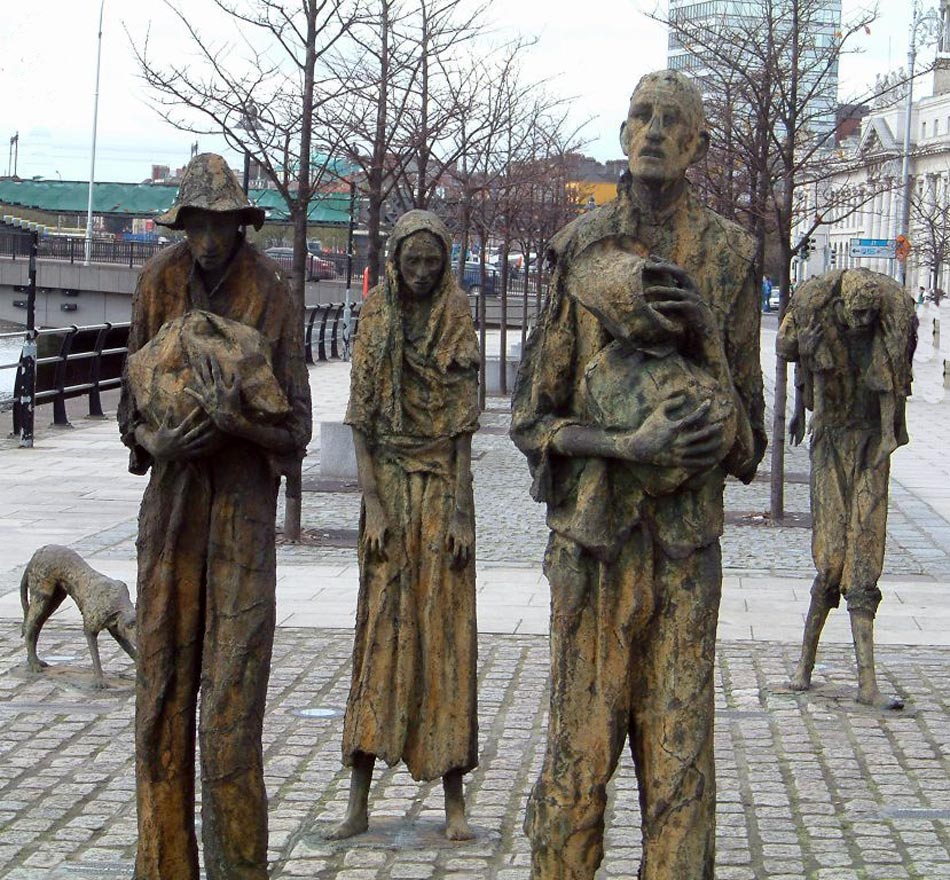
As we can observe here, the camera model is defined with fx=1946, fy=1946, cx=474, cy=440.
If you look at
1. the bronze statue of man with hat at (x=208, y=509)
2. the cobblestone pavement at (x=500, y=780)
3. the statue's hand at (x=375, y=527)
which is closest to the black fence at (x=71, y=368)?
the cobblestone pavement at (x=500, y=780)

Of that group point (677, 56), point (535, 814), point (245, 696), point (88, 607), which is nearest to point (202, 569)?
point (245, 696)

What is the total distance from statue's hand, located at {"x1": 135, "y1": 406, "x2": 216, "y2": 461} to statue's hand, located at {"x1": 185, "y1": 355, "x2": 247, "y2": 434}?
1.6 inches

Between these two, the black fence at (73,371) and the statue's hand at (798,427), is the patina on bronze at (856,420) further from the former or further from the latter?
the black fence at (73,371)

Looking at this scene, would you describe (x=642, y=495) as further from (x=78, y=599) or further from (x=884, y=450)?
(x=78, y=599)

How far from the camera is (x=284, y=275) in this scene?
5938 mm

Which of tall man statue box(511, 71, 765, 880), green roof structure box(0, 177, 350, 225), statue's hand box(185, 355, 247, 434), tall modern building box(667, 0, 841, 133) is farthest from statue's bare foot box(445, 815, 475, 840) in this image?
green roof structure box(0, 177, 350, 225)

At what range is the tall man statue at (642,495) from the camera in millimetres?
4832

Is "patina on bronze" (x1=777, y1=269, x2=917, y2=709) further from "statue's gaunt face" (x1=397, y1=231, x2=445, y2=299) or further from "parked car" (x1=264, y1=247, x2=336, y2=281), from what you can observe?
"parked car" (x1=264, y1=247, x2=336, y2=281)

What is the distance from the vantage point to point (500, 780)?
26.8ft

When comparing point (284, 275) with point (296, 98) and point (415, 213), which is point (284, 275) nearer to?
point (415, 213)

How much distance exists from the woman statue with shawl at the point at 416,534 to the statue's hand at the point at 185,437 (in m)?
1.87

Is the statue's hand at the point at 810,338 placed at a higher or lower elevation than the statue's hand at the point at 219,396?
higher

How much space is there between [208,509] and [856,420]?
4.86m

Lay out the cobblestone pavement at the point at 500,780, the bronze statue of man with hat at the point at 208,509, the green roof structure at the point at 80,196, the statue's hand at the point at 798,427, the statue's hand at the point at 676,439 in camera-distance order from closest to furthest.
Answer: the statue's hand at the point at 676,439
the bronze statue of man with hat at the point at 208,509
the cobblestone pavement at the point at 500,780
the statue's hand at the point at 798,427
the green roof structure at the point at 80,196
